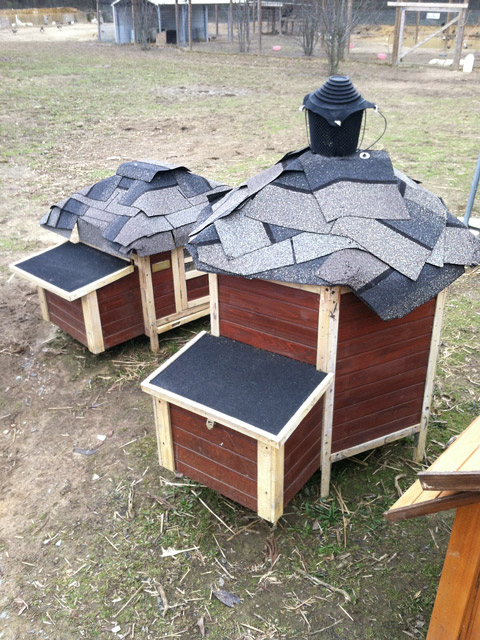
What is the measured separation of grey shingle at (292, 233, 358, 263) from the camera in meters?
3.11

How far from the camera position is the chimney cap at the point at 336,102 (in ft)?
10.9

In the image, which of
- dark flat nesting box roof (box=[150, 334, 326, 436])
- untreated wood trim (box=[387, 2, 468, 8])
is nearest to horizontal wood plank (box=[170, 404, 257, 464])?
dark flat nesting box roof (box=[150, 334, 326, 436])

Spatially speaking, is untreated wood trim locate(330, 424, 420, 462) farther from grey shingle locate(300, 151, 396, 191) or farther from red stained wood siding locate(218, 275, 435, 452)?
grey shingle locate(300, 151, 396, 191)

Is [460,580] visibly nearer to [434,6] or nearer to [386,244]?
[386,244]

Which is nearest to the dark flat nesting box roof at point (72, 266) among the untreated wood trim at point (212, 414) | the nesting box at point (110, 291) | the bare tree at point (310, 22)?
the nesting box at point (110, 291)

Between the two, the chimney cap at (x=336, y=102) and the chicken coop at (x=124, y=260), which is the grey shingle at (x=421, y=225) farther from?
the chicken coop at (x=124, y=260)

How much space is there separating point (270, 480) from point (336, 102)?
6.95ft

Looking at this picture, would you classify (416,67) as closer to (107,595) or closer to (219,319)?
(219,319)

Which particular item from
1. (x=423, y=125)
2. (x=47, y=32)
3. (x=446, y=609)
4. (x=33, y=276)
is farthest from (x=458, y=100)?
(x=47, y=32)

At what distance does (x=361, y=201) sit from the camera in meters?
3.30

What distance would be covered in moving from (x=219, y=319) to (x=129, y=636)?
1.76 m

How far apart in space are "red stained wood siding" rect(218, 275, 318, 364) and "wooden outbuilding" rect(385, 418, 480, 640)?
1.08 metres

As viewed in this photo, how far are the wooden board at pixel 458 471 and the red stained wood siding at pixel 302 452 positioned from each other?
1.03 metres

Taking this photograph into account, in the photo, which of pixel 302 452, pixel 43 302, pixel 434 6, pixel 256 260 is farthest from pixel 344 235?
pixel 434 6
